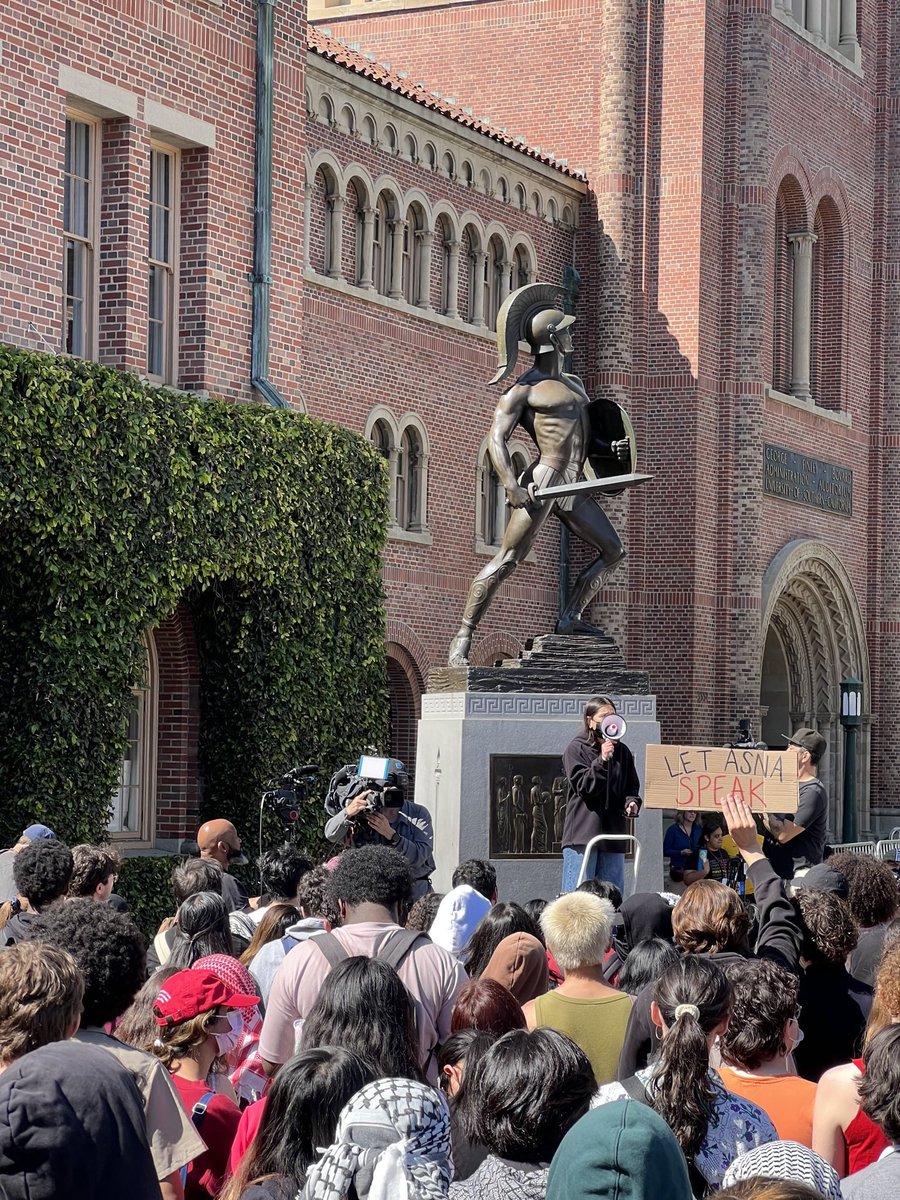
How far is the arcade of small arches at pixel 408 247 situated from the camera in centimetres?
2423

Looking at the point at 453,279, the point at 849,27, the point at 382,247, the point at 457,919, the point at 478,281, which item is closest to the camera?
the point at 457,919

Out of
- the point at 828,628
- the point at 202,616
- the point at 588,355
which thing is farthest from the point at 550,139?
the point at 202,616

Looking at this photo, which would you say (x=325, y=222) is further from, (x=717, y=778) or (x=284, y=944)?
(x=284, y=944)

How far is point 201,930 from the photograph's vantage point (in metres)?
7.09

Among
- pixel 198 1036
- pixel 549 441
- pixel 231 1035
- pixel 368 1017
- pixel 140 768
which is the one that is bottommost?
pixel 231 1035

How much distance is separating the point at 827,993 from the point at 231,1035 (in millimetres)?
2130

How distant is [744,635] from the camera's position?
29.8m

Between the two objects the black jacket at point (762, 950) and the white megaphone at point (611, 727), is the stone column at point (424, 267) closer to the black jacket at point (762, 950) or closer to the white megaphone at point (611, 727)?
the white megaphone at point (611, 727)

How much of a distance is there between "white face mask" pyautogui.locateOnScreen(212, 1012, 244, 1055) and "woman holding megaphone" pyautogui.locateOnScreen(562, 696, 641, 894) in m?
6.26

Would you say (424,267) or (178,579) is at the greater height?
(424,267)

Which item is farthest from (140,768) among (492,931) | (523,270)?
(492,931)

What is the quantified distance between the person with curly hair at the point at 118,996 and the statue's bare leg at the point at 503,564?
10.6 metres

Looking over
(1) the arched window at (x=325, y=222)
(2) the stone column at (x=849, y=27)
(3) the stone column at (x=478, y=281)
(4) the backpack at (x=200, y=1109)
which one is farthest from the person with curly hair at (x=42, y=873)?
(2) the stone column at (x=849, y=27)

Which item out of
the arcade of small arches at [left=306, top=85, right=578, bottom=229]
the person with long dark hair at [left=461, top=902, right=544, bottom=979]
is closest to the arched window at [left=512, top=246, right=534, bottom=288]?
the arcade of small arches at [left=306, top=85, right=578, bottom=229]
